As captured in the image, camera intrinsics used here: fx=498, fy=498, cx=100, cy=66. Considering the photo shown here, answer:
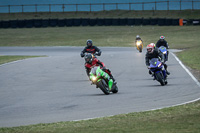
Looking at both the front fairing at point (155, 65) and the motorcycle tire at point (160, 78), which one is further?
the front fairing at point (155, 65)

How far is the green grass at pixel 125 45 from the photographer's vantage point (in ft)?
30.2

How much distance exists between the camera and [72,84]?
18.2m

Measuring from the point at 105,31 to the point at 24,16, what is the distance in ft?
66.4

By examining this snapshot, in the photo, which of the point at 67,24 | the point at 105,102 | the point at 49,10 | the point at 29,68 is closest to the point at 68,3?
the point at 49,10

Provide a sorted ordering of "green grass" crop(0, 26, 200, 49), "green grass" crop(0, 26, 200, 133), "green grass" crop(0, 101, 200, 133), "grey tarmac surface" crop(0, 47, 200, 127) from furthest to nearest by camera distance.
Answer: "green grass" crop(0, 26, 200, 49) → "grey tarmac surface" crop(0, 47, 200, 127) → "green grass" crop(0, 26, 200, 133) → "green grass" crop(0, 101, 200, 133)

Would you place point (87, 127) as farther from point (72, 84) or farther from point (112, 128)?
point (72, 84)

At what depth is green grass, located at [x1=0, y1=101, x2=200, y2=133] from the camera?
8.95m

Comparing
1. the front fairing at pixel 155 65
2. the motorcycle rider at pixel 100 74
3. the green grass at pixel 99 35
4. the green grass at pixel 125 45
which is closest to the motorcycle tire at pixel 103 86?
the motorcycle rider at pixel 100 74

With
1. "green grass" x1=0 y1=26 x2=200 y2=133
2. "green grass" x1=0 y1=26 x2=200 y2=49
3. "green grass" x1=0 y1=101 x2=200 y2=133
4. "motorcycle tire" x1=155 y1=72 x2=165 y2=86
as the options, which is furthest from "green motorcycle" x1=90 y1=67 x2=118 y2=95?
"green grass" x1=0 y1=26 x2=200 y2=49

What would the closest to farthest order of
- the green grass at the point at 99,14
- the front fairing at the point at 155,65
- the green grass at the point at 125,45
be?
the green grass at the point at 125,45 → the front fairing at the point at 155,65 → the green grass at the point at 99,14

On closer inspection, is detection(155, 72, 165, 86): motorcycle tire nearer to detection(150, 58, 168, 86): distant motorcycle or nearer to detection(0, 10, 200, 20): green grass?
detection(150, 58, 168, 86): distant motorcycle

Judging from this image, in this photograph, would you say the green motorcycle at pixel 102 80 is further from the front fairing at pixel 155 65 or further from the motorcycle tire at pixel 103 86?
the front fairing at pixel 155 65

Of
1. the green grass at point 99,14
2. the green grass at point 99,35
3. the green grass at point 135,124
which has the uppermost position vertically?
the green grass at point 99,14

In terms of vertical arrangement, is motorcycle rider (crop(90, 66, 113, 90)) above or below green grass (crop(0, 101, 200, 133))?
above
